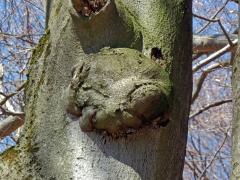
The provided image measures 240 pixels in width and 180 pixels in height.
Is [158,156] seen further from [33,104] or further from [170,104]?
[33,104]

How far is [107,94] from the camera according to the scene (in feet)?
1.98

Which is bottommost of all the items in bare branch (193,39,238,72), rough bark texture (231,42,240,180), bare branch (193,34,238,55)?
rough bark texture (231,42,240,180)

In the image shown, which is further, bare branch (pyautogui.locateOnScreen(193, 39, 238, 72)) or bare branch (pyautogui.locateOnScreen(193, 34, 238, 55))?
bare branch (pyautogui.locateOnScreen(193, 34, 238, 55))

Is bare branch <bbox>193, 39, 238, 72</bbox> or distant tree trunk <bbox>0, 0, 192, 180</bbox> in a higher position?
bare branch <bbox>193, 39, 238, 72</bbox>

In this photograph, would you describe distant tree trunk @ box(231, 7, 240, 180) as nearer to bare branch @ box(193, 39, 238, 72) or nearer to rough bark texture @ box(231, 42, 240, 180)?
rough bark texture @ box(231, 42, 240, 180)

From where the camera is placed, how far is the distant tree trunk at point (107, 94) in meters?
0.60

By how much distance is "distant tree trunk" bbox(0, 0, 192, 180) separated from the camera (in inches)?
23.5

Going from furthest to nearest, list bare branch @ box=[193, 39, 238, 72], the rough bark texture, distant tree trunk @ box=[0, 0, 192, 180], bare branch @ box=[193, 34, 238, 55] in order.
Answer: bare branch @ box=[193, 34, 238, 55] → bare branch @ box=[193, 39, 238, 72] → the rough bark texture → distant tree trunk @ box=[0, 0, 192, 180]

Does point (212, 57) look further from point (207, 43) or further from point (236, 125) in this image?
point (236, 125)

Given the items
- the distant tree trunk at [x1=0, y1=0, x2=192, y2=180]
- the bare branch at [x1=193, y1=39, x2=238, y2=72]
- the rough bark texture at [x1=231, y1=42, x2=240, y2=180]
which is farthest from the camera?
the bare branch at [x1=193, y1=39, x2=238, y2=72]

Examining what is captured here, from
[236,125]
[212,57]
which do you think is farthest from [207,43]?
[236,125]

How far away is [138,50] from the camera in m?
0.66

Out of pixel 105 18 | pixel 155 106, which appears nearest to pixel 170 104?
pixel 155 106

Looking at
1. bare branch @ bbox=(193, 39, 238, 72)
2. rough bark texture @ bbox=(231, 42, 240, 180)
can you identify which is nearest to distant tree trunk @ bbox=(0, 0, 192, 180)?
rough bark texture @ bbox=(231, 42, 240, 180)
